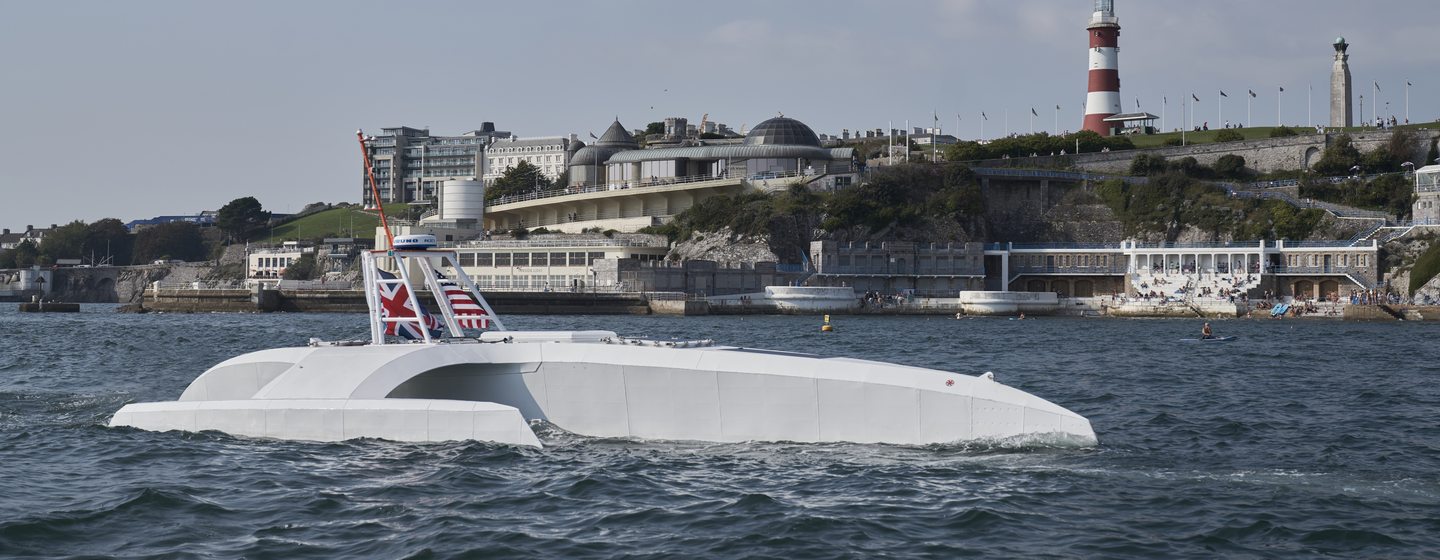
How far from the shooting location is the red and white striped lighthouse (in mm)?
135625

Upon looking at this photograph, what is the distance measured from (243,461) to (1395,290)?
95410 millimetres

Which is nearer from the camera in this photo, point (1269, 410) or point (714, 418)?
point (714, 418)

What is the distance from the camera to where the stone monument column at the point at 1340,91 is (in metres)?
145

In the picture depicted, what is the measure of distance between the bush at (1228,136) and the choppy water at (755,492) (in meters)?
115

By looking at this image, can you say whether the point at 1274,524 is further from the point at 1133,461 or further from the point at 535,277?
the point at 535,277

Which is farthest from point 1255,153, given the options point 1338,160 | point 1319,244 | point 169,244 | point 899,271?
point 169,244

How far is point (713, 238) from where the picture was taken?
115 m

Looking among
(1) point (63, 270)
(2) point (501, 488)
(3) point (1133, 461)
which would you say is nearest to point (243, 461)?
(2) point (501, 488)

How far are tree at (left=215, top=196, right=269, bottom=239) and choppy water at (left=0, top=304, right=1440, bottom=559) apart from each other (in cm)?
16242

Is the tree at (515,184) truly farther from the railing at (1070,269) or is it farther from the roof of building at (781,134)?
the railing at (1070,269)

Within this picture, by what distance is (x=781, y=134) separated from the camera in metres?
137

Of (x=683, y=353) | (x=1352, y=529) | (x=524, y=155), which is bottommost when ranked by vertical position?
(x=1352, y=529)

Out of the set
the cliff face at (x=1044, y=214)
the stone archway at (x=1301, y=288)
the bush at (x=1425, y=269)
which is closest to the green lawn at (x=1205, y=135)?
the cliff face at (x=1044, y=214)

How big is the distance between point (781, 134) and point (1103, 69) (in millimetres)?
33976
